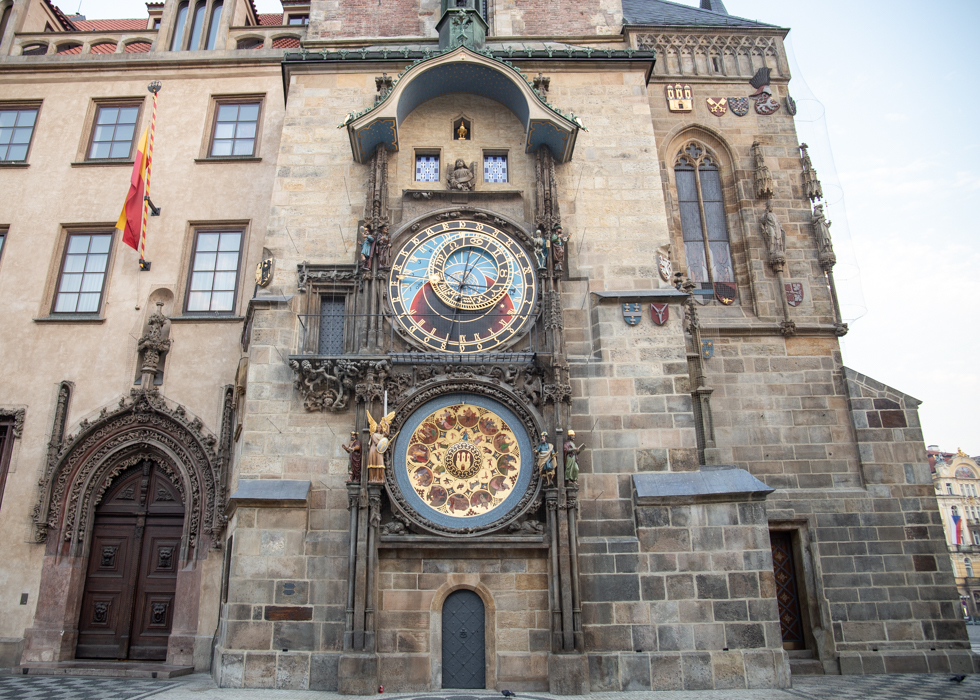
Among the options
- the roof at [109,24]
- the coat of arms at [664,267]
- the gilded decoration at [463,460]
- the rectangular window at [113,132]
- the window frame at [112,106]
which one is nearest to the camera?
the gilded decoration at [463,460]

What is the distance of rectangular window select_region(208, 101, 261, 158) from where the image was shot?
16.1 meters

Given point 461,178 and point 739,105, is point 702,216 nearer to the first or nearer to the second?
point 739,105

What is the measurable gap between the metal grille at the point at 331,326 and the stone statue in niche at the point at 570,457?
12.8 feet

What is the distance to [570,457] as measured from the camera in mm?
10633

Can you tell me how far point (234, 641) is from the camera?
1017cm

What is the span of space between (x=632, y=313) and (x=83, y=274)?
11.3m

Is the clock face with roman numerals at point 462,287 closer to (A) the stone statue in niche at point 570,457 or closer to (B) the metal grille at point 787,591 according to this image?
(A) the stone statue in niche at point 570,457

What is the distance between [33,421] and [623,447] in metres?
11.0

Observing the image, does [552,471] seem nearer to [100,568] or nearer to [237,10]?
[100,568]

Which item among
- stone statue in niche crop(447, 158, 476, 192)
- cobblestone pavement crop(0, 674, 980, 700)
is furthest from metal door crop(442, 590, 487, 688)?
stone statue in niche crop(447, 158, 476, 192)

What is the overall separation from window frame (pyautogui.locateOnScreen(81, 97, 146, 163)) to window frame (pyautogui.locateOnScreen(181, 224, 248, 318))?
8.51 ft

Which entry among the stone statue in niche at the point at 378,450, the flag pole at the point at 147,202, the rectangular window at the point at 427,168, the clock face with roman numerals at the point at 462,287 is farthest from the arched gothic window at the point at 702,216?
the flag pole at the point at 147,202

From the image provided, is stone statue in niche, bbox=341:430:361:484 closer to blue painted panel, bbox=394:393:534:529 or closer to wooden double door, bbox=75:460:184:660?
blue painted panel, bbox=394:393:534:529

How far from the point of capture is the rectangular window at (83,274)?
14938mm
